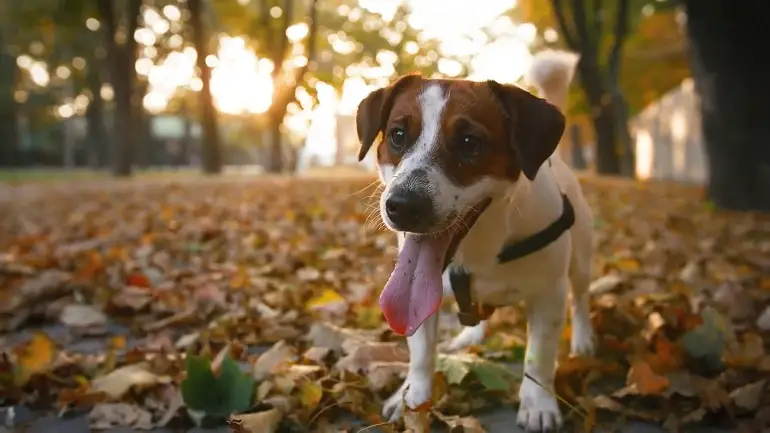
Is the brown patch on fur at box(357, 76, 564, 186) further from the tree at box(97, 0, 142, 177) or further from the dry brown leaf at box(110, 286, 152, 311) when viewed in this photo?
the tree at box(97, 0, 142, 177)

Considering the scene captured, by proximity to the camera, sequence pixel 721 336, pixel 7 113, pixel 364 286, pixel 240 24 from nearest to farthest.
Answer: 1. pixel 721 336
2. pixel 364 286
3. pixel 240 24
4. pixel 7 113

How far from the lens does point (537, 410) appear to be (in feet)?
8.41

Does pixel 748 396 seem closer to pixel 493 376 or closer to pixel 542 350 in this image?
pixel 542 350

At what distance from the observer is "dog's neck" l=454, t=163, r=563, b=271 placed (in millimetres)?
2502

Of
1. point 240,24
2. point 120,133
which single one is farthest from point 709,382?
point 240,24

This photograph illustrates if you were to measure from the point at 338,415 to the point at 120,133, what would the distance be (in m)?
20.6

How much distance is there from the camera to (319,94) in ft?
18.1

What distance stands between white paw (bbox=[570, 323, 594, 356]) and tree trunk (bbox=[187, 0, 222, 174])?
18.8m

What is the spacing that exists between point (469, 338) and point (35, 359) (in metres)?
1.86

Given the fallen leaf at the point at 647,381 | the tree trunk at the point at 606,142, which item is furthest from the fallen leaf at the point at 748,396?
the tree trunk at the point at 606,142

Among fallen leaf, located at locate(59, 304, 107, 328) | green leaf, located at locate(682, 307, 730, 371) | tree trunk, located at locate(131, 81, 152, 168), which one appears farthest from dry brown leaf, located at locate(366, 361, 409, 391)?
tree trunk, located at locate(131, 81, 152, 168)

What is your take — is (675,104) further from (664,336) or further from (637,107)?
(664,336)

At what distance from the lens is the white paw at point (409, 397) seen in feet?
8.45

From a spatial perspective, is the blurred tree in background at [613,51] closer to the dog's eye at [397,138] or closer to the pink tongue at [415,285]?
the dog's eye at [397,138]
